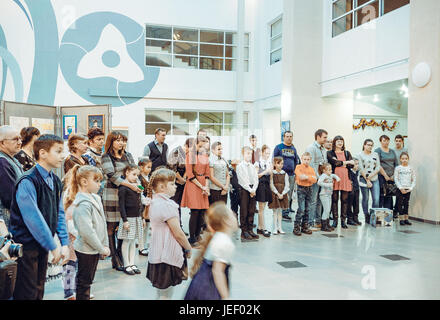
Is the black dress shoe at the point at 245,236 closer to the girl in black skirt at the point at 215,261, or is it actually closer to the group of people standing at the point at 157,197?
the group of people standing at the point at 157,197

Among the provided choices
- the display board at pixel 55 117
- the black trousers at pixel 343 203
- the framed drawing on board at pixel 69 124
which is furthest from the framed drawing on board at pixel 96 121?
the black trousers at pixel 343 203

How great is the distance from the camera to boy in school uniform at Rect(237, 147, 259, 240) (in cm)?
515

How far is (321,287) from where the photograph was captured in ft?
10.5

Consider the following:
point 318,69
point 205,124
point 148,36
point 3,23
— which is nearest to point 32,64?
point 3,23

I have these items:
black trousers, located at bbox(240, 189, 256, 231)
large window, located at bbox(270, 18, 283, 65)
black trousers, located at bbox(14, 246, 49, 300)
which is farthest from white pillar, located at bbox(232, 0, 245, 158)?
black trousers, located at bbox(14, 246, 49, 300)

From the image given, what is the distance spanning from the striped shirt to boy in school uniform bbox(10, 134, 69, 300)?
56cm

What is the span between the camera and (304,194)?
551cm

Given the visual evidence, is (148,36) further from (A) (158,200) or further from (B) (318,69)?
(A) (158,200)

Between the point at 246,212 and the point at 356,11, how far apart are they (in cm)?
649

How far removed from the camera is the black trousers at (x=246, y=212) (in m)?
5.20

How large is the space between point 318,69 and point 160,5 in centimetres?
579

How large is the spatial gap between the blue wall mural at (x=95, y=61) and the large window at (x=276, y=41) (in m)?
4.04

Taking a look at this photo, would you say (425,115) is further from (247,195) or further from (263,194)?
(247,195)

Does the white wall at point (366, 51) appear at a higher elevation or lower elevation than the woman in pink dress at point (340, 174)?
higher
